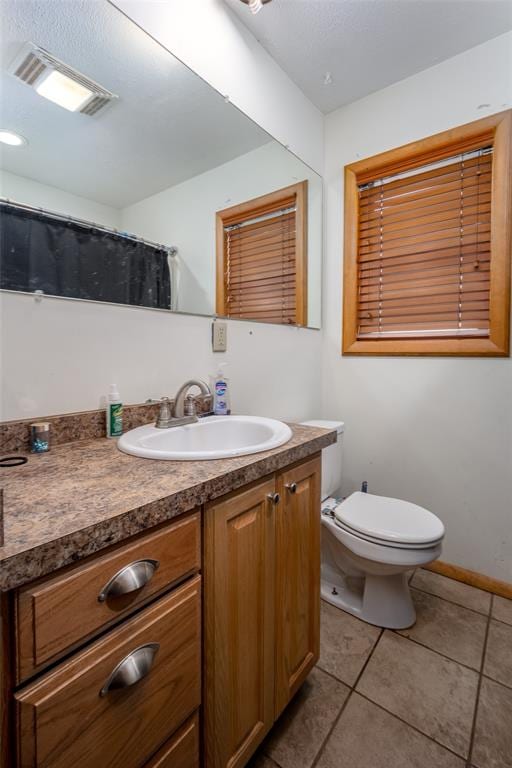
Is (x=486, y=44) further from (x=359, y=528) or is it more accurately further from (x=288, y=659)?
(x=288, y=659)

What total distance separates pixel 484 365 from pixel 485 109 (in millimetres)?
1108

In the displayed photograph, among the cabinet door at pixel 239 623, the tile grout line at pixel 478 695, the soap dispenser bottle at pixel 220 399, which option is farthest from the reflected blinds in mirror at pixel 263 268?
the tile grout line at pixel 478 695

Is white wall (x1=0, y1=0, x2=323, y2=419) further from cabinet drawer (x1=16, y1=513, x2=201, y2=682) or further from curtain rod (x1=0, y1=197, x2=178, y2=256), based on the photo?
cabinet drawer (x1=16, y1=513, x2=201, y2=682)

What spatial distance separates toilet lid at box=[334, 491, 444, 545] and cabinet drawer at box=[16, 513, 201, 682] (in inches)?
35.0

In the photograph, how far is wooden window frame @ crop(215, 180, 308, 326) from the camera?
4.57ft

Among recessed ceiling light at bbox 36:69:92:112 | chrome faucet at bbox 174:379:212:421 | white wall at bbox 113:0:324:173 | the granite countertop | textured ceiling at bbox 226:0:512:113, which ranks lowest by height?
the granite countertop

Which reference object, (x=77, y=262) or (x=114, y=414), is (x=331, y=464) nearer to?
(x=114, y=414)

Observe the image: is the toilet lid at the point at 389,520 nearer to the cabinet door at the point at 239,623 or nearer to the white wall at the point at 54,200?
the cabinet door at the point at 239,623

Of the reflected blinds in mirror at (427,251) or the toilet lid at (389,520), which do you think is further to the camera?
the reflected blinds in mirror at (427,251)

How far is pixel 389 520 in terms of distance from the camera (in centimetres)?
140

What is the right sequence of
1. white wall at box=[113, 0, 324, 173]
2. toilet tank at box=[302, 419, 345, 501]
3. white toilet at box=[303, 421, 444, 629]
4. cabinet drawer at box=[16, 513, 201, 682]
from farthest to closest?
toilet tank at box=[302, 419, 345, 501] < white toilet at box=[303, 421, 444, 629] < white wall at box=[113, 0, 324, 173] < cabinet drawer at box=[16, 513, 201, 682]

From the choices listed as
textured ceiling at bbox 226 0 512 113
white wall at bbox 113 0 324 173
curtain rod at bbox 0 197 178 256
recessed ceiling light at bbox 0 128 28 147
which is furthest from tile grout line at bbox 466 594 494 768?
textured ceiling at bbox 226 0 512 113

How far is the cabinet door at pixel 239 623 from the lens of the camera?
2.30 ft

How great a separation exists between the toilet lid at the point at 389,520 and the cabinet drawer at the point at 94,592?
0.89 metres
